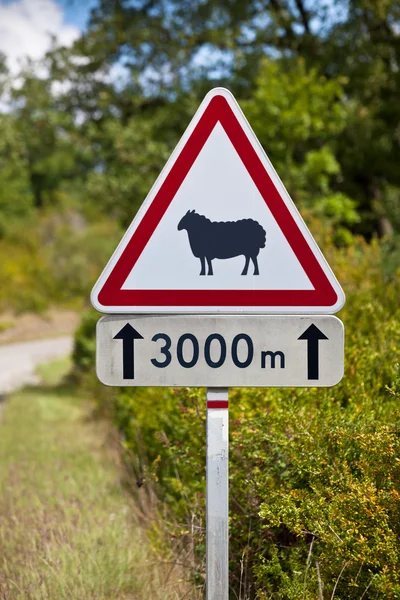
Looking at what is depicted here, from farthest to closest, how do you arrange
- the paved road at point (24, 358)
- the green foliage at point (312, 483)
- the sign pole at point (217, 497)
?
the paved road at point (24, 358), the green foliage at point (312, 483), the sign pole at point (217, 497)

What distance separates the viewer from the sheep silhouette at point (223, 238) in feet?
7.47

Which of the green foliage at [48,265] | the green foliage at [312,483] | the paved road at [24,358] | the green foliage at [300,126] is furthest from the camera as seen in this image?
the green foliage at [48,265]

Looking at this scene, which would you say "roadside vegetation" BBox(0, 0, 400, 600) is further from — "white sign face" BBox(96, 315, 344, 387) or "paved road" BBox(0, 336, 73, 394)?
"paved road" BBox(0, 336, 73, 394)

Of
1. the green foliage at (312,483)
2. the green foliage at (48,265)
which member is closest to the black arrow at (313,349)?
the green foliage at (312,483)

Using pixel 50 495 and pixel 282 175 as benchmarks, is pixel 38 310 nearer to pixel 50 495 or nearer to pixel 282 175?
pixel 282 175

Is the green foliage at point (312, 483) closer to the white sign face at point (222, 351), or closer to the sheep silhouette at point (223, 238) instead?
the white sign face at point (222, 351)

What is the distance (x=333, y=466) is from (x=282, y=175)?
23.7ft

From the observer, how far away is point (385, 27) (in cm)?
1112

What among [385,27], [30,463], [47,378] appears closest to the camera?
[30,463]

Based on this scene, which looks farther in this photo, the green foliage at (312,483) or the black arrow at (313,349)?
the green foliage at (312,483)

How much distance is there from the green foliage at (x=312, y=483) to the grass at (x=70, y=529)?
0.30 metres

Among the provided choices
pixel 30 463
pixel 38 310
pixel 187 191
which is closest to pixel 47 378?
pixel 30 463

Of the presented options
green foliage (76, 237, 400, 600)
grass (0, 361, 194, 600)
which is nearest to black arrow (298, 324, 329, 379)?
green foliage (76, 237, 400, 600)

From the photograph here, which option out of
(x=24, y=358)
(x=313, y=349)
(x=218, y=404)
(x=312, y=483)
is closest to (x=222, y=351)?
(x=218, y=404)
